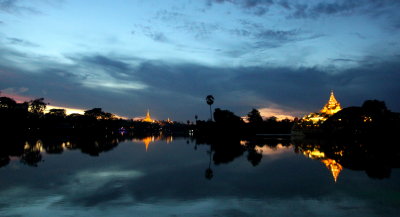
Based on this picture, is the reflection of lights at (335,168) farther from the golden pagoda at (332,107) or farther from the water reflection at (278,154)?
the golden pagoda at (332,107)

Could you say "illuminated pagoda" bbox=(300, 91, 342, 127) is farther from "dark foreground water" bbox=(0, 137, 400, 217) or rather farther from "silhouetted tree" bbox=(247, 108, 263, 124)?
"dark foreground water" bbox=(0, 137, 400, 217)

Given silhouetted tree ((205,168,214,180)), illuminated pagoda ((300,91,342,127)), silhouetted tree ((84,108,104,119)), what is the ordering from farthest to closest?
silhouetted tree ((84,108,104,119)) → illuminated pagoda ((300,91,342,127)) → silhouetted tree ((205,168,214,180))

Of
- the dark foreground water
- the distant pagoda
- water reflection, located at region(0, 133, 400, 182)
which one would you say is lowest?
the dark foreground water

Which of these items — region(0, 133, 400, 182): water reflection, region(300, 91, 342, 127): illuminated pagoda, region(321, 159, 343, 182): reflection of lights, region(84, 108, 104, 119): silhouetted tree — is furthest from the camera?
region(84, 108, 104, 119): silhouetted tree

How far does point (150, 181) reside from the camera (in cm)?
2194

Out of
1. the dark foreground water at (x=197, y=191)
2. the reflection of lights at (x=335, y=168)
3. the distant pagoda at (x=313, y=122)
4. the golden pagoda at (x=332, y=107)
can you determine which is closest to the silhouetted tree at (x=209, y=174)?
the dark foreground water at (x=197, y=191)

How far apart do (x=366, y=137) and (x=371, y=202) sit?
70.1 meters

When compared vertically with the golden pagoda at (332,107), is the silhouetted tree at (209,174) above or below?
below

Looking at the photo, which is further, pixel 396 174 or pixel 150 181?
pixel 396 174

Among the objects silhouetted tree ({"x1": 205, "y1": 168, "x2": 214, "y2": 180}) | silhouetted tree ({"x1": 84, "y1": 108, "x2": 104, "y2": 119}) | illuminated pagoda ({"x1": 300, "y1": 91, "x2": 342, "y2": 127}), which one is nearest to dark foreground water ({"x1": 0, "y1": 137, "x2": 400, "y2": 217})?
silhouetted tree ({"x1": 205, "y1": 168, "x2": 214, "y2": 180})

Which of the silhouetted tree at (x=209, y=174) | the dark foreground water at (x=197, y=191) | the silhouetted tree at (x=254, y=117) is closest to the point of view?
the dark foreground water at (x=197, y=191)

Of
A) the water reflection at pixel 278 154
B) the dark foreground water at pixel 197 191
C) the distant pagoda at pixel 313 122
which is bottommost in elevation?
the dark foreground water at pixel 197 191

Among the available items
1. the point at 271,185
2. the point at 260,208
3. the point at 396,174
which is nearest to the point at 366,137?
the point at 396,174

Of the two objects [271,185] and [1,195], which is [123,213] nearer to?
[1,195]
